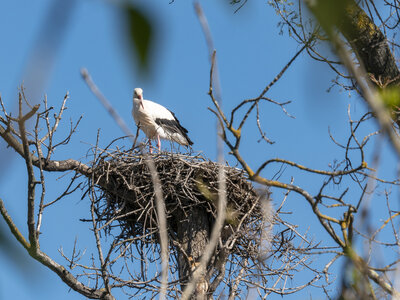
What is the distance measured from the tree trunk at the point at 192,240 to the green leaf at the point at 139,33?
4.84 meters

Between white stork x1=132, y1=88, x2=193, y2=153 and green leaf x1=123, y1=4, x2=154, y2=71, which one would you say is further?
white stork x1=132, y1=88, x2=193, y2=153

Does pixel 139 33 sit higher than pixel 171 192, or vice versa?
pixel 171 192

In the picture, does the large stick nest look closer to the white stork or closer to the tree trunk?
the tree trunk

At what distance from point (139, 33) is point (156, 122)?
8620 mm

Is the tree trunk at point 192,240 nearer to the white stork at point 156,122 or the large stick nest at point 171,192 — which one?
the large stick nest at point 171,192

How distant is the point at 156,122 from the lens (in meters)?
9.16

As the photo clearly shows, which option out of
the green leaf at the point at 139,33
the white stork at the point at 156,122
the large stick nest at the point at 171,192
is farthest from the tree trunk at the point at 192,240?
the green leaf at the point at 139,33

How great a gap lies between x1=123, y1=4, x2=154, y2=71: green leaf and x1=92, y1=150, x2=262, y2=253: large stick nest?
17.3 feet

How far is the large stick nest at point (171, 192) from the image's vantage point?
5.92m

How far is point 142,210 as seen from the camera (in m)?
6.09

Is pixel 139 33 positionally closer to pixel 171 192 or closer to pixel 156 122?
pixel 171 192

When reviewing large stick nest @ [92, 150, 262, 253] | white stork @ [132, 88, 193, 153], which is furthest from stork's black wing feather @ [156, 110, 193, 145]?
large stick nest @ [92, 150, 262, 253]

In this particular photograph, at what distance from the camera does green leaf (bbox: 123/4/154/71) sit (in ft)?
1.83

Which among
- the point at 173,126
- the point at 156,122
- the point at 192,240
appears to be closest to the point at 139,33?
the point at 192,240
